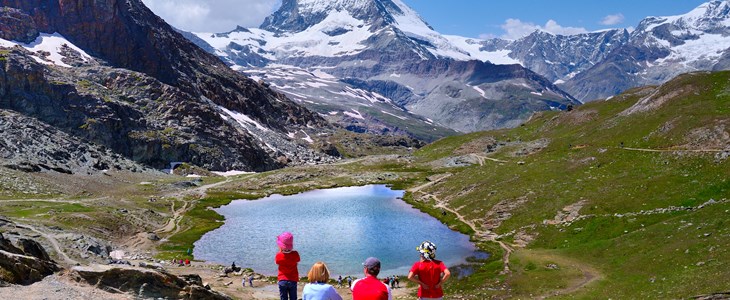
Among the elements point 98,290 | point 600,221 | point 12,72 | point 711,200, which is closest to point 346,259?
point 600,221

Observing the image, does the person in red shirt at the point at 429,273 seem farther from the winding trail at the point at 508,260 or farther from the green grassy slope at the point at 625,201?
the winding trail at the point at 508,260

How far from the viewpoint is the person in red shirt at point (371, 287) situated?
18453 millimetres

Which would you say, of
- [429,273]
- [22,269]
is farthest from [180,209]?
[429,273]

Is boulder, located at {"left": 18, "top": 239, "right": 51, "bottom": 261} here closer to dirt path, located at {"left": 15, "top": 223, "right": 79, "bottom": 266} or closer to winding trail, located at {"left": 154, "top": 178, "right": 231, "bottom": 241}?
dirt path, located at {"left": 15, "top": 223, "right": 79, "bottom": 266}

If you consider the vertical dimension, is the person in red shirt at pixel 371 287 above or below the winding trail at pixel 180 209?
below

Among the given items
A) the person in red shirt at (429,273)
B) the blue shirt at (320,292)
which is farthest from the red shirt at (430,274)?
the blue shirt at (320,292)

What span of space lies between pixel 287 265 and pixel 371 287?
23.8 ft

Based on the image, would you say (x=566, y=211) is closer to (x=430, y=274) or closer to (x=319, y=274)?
(x=430, y=274)

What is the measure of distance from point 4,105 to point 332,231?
14452cm

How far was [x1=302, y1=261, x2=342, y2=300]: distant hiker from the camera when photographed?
18.8 metres

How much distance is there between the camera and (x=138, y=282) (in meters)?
31.8

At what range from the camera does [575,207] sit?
9056cm

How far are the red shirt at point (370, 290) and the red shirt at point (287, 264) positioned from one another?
660 centimetres

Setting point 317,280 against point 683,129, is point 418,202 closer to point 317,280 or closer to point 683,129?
point 683,129
